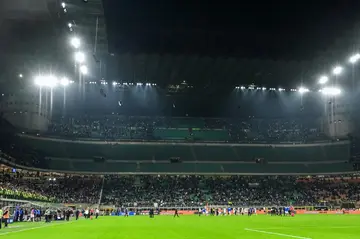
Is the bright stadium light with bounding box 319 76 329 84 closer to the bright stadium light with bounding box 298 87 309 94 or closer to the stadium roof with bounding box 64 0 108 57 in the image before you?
the bright stadium light with bounding box 298 87 309 94

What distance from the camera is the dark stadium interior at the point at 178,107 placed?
3169 centimetres

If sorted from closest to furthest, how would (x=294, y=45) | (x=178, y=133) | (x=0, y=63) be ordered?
1. (x=0, y=63)
2. (x=294, y=45)
3. (x=178, y=133)

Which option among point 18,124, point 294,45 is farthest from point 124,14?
point 18,124

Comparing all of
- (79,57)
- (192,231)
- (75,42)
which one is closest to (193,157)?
(79,57)

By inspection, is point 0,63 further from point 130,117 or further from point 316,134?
point 316,134

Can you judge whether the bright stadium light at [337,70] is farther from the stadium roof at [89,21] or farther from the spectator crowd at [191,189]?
the stadium roof at [89,21]

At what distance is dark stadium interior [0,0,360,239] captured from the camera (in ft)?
104

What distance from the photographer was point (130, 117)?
3017 inches

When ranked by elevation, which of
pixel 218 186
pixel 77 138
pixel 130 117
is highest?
pixel 130 117

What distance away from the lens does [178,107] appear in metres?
75.1

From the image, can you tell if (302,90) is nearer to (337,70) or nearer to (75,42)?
(337,70)

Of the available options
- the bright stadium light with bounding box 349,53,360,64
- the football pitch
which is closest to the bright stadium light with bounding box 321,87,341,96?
the bright stadium light with bounding box 349,53,360,64

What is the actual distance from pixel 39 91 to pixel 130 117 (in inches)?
902

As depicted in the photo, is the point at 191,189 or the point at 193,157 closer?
the point at 191,189
